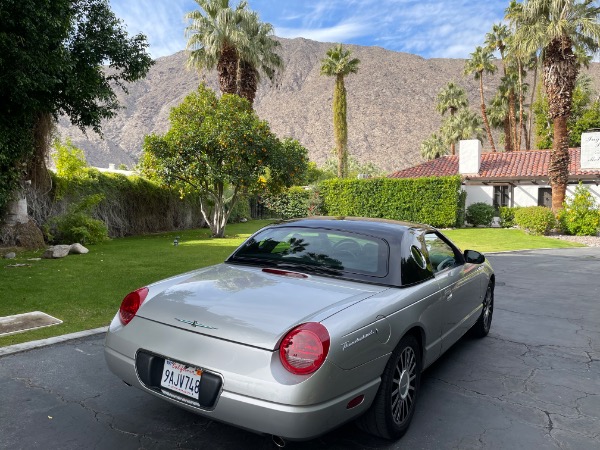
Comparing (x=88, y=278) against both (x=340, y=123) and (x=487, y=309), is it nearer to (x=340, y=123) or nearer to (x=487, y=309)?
(x=487, y=309)

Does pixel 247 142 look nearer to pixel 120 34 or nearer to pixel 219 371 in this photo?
pixel 120 34

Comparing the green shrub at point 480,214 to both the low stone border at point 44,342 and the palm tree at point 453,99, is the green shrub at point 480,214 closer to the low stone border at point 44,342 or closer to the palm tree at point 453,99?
the low stone border at point 44,342

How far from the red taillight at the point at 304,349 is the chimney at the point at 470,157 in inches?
1230

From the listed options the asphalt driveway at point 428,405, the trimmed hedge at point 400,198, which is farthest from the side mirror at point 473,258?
the trimmed hedge at point 400,198

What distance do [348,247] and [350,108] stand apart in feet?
500

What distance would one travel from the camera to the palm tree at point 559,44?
21.9 meters

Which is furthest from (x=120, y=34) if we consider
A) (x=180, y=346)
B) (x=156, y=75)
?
(x=156, y=75)

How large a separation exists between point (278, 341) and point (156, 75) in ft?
685

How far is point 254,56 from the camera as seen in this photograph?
986 inches

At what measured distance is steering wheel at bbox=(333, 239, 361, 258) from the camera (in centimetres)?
384

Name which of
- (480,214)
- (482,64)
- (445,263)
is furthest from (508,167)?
(445,263)

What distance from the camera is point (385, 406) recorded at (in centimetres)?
304

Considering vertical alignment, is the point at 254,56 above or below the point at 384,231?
above

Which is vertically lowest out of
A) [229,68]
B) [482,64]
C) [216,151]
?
[216,151]
